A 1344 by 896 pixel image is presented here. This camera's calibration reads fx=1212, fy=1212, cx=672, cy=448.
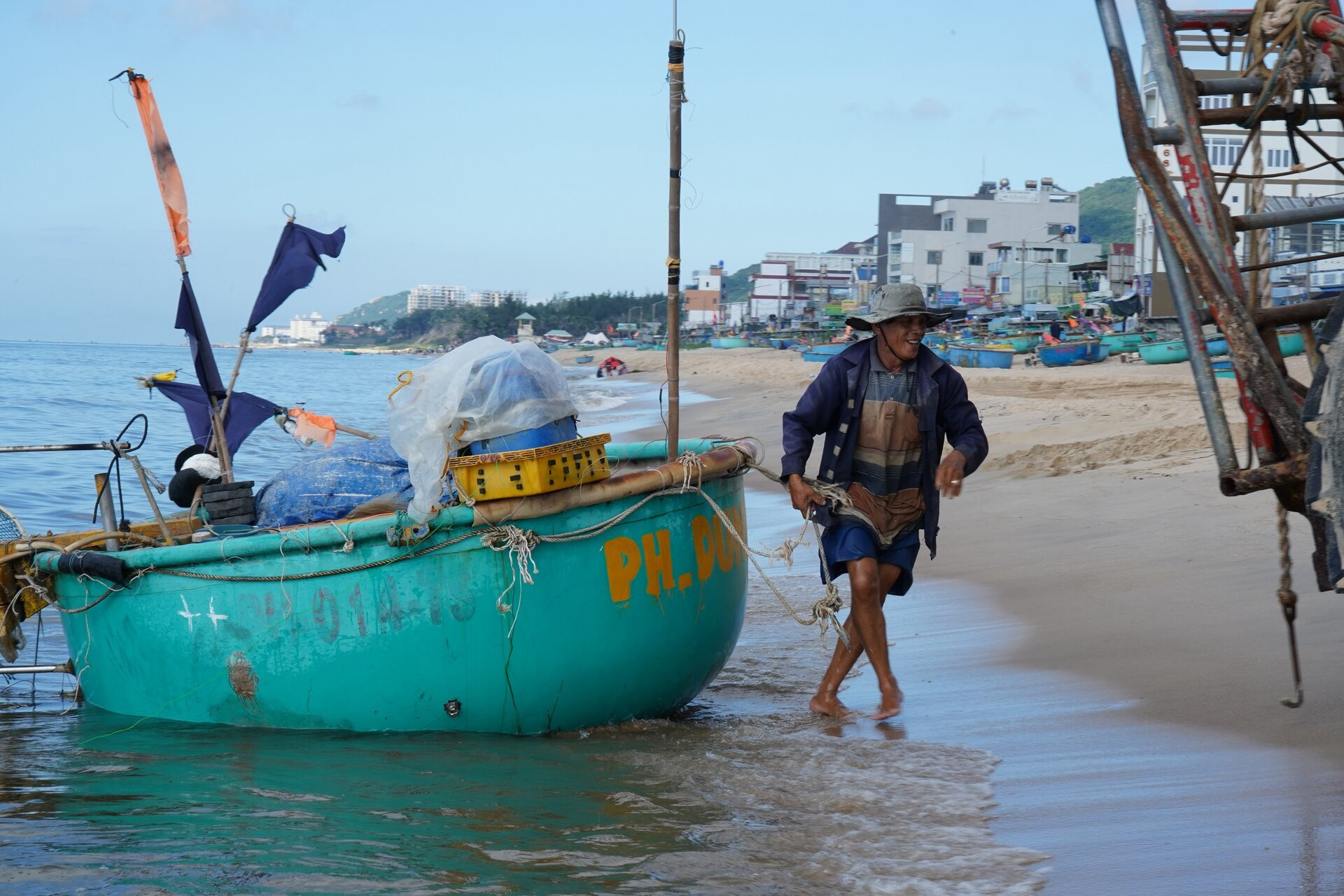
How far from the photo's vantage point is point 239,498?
513 centimetres

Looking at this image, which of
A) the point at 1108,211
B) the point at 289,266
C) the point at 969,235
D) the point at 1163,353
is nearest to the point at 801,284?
the point at 969,235

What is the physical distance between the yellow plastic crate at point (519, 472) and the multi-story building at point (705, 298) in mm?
88095

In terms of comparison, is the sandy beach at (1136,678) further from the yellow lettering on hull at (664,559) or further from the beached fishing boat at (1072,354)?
the beached fishing boat at (1072,354)

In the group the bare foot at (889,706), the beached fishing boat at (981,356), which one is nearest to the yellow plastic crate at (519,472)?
the bare foot at (889,706)

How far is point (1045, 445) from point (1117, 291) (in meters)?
36.8

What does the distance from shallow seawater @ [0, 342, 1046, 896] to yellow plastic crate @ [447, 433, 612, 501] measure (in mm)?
944

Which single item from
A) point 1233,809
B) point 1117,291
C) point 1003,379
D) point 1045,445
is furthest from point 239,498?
point 1117,291

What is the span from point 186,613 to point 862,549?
2634mm

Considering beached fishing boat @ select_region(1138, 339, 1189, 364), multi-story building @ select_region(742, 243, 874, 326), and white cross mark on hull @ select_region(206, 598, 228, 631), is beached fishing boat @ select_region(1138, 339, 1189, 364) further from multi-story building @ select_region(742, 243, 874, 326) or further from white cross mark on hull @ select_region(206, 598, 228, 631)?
multi-story building @ select_region(742, 243, 874, 326)

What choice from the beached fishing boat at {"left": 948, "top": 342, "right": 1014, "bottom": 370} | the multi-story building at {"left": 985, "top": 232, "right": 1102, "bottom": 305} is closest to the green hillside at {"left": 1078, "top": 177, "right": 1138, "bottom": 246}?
the multi-story building at {"left": 985, "top": 232, "right": 1102, "bottom": 305}

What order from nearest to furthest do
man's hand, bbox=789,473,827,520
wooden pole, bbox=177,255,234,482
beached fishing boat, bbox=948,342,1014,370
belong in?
man's hand, bbox=789,473,827,520, wooden pole, bbox=177,255,234,482, beached fishing boat, bbox=948,342,1014,370

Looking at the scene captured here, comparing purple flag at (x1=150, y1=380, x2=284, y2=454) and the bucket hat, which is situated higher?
the bucket hat

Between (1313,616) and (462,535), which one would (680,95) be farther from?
(1313,616)

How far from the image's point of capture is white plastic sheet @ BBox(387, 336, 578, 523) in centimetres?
427
